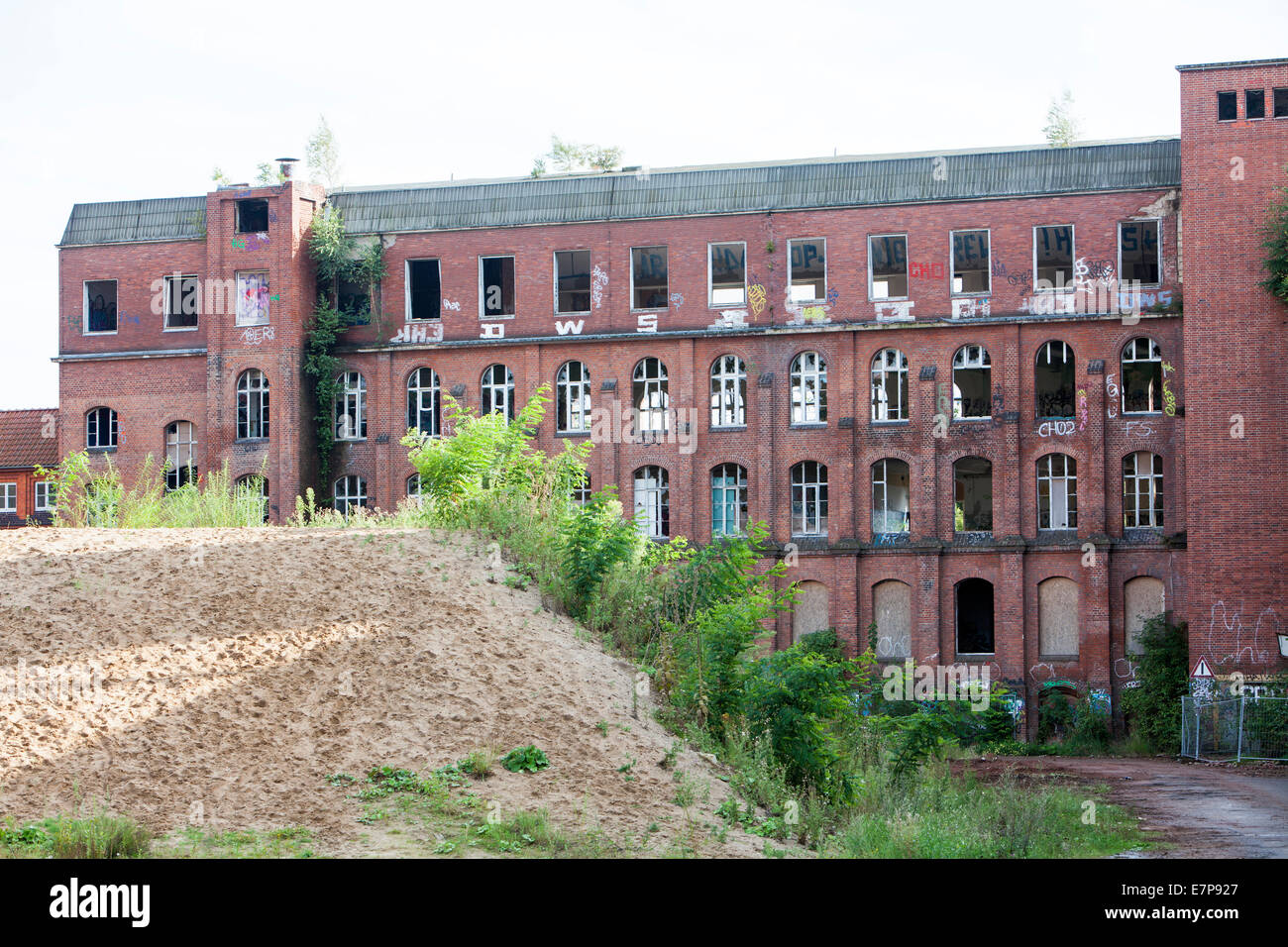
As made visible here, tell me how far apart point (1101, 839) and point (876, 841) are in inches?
174

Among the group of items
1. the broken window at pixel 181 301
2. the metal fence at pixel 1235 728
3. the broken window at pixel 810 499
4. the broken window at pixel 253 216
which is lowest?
the metal fence at pixel 1235 728

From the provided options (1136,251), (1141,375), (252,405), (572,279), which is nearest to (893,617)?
(1141,375)

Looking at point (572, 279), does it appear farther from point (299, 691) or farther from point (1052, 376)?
point (299, 691)

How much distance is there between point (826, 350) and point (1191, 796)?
62.8 ft

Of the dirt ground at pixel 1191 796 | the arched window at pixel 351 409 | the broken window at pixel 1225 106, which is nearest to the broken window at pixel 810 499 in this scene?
the dirt ground at pixel 1191 796

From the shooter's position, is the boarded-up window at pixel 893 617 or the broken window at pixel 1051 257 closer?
the boarded-up window at pixel 893 617

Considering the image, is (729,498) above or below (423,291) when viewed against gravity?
below

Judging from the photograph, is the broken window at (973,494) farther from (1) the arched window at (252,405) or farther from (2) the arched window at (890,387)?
(1) the arched window at (252,405)

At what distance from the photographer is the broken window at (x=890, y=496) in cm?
3669

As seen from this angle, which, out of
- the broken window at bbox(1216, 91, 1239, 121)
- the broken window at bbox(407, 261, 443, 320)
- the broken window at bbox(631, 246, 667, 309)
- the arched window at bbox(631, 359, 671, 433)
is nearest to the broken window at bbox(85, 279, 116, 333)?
the broken window at bbox(407, 261, 443, 320)

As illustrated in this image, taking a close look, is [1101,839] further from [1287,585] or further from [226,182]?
[226,182]

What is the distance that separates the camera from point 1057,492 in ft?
118

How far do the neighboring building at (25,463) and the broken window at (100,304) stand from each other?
8.23m

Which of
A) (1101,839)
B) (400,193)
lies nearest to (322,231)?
(400,193)
